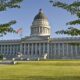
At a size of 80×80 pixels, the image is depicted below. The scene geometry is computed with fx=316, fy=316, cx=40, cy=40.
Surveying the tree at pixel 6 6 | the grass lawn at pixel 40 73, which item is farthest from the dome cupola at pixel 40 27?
the tree at pixel 6 6

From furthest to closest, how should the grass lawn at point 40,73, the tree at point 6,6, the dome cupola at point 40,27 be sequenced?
the dome cupola at point 40,27
the grass lawn at point 40,73
the tree at point 6,6

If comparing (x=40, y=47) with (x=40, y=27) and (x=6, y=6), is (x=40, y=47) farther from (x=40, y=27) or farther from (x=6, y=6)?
(x=6, y=6)

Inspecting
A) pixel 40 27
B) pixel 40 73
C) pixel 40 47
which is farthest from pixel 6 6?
pixel 40 27

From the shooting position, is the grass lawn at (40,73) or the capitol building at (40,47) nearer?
the grass lawn at (40,73)

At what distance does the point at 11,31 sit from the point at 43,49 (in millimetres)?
140043

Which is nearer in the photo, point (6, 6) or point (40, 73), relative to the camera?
point (6, 6)

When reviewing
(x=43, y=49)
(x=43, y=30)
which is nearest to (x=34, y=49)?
(x=43, y=49)

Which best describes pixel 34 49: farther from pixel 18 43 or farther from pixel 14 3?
pixel 14 3

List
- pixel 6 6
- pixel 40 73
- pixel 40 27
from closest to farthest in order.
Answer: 1. pixel 6 6
2. pixel 40 73
3. pixel 40 27

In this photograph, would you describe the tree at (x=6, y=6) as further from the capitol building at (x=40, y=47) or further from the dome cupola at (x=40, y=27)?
the dome cupola at (x=40, y=27)

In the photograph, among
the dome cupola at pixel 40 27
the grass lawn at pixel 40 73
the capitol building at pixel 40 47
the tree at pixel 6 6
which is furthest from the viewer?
the dome cupola at pixel 40 27

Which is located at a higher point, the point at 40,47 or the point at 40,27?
the point at 40,27

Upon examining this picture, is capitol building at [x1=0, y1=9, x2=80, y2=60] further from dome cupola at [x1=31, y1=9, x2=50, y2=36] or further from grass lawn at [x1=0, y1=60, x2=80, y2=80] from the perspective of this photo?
grass lawn at [x1=0, y1=60, x2=80, y2=80]

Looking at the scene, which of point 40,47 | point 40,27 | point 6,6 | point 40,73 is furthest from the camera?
point 40,27
